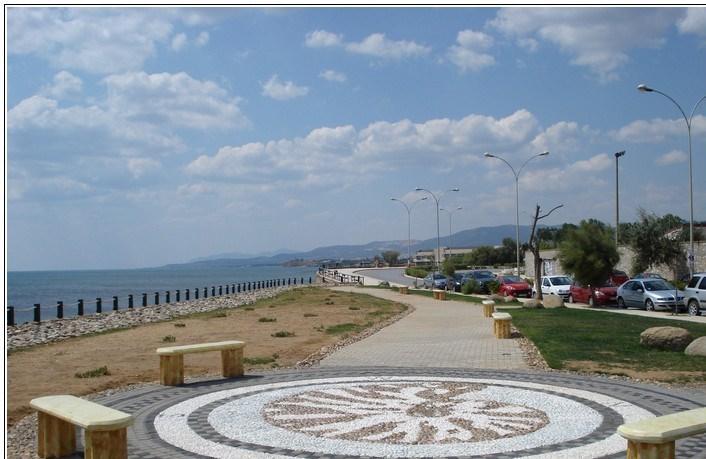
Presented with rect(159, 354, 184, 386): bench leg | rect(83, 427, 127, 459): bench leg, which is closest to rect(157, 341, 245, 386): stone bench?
rect(159, 354, 184, 386): bench leg

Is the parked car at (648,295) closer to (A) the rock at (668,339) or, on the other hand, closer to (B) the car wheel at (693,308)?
(B) the car wheel at (693,308)

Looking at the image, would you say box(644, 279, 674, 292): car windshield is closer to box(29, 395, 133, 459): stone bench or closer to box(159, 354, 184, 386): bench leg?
box(159, 354, 184, 386): bench leg

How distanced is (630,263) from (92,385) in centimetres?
4635

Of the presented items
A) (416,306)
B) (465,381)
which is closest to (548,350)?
(465,381)

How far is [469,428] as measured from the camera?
8.71 metres

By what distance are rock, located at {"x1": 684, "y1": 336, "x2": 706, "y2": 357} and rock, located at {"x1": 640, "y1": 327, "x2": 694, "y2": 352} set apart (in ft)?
1.46

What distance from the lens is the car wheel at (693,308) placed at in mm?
27125

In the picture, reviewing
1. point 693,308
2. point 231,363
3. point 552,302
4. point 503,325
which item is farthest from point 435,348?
point 552,302

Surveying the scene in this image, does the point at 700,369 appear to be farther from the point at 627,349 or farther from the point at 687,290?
the point at 687,290

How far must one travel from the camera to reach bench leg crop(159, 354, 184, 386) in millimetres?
12202

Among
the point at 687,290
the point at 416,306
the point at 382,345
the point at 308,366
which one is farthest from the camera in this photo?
the point at 416,306

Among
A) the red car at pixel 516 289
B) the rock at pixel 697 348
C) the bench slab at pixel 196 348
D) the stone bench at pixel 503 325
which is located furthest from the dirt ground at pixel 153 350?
the red car at pixel 516 289

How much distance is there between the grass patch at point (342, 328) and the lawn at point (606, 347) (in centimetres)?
499

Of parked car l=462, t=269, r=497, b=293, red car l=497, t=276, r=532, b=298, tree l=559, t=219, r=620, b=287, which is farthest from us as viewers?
parked car l=462, t=269, r=497, b=293
